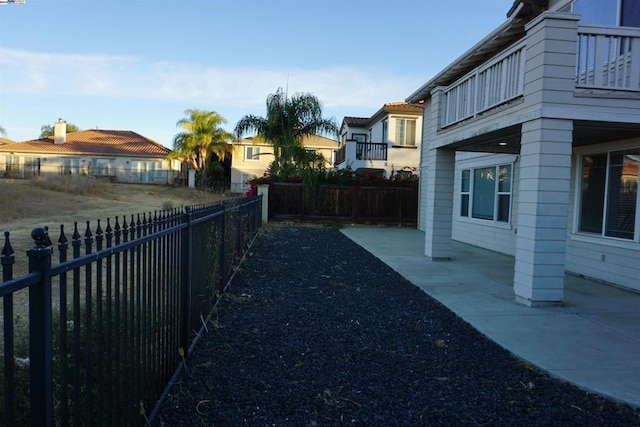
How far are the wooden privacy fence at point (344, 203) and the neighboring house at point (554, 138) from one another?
869cm

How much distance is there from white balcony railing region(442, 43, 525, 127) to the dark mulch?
348 cm

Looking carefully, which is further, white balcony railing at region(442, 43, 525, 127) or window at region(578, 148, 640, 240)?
window at region(578, 148, 640, 240)

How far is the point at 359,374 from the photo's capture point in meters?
4.09

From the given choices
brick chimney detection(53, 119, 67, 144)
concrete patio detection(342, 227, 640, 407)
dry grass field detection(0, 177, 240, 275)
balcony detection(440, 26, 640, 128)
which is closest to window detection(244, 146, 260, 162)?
dry grass field detection(0, 177, 240, 275)

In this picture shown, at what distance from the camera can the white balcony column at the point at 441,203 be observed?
1019 centimetres

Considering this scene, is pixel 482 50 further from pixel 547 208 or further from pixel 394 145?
pixel 394 145

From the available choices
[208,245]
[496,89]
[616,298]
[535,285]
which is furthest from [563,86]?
[208,245]

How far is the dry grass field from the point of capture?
1507 cm

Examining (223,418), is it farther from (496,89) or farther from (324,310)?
(496,89)

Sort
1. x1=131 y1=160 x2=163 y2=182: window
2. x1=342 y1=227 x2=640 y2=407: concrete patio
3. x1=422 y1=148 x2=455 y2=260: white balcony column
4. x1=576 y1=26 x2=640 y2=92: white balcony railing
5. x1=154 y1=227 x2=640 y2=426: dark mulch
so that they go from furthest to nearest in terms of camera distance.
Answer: x1=131 y1=160 x2=163 y2=182: window → x1=422 y1=148 x2=455 y2=260: white balcony column → x1=576 y1=26 x2=640 y2=92: white balcony railing → x1=342 y1=227 x2=640 y2=407: concrete patio → x1=154 y1=227 x2=640 y2=426: dark mulch

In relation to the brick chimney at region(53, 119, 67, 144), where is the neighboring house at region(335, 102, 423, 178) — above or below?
below

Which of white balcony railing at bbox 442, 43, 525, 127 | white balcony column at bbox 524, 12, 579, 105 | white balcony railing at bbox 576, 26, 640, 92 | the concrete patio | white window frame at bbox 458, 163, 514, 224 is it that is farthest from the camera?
white window frame at bbox 458, 163, 514, 224

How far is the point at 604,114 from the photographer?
20.0ft

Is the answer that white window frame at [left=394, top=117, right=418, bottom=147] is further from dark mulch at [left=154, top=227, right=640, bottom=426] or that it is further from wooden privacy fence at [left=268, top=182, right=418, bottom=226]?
dark mulch at [left=154, top=227, right=640, bottom=426]
